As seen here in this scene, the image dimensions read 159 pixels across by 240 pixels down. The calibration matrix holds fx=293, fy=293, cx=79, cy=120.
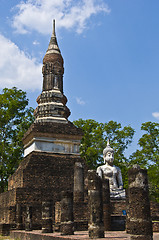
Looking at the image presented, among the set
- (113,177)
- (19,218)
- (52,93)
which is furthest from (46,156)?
(52,93)

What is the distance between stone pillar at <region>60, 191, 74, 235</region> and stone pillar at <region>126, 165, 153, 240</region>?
122 inches

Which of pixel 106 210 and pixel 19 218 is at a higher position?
pixel 106 210

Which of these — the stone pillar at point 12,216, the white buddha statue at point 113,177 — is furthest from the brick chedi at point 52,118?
the stone pillar at point 12,216

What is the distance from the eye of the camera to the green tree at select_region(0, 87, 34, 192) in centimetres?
2616

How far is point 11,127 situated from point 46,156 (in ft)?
36.3

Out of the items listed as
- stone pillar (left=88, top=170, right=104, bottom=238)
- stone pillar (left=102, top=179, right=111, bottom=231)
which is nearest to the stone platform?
stone pillar (left=88, top=170, right=104, bottom=238)

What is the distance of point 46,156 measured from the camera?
1728 centimetres

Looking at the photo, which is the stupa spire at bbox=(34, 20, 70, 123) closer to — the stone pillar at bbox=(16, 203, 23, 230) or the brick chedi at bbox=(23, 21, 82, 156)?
the brick chedi at bbox=(23, 21, 82, 156)

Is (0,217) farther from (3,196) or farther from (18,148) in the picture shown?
(18,148)

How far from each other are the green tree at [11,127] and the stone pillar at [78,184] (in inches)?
457

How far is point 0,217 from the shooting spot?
1639 cm

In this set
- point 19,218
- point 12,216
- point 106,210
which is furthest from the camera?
point 12,216

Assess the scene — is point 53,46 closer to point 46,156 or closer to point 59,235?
point 46,156

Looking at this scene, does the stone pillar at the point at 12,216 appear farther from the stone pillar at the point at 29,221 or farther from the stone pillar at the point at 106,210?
the stone pillar at the point at 106,210
